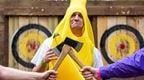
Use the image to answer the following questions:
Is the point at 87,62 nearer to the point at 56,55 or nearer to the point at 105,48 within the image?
the point at 56,55

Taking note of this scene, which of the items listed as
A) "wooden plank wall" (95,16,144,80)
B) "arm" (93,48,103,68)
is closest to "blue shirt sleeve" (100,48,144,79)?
"arm" (93,48,103,68)

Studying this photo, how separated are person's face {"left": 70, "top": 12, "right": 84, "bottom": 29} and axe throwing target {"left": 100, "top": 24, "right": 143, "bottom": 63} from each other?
1173 mm

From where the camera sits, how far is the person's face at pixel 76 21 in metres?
3.78

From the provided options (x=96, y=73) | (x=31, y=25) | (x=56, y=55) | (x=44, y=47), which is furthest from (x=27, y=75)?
(x=31, y=25)

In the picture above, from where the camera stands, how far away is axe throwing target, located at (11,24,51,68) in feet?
16.4

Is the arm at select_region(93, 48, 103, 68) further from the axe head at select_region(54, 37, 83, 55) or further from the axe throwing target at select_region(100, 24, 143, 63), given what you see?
the axe throwing target at select_region(100, 24, 143, 63)

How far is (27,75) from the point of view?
2562 millimetres

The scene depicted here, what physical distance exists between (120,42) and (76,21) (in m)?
1.33

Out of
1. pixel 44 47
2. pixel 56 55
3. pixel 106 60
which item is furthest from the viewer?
pixel 106 60

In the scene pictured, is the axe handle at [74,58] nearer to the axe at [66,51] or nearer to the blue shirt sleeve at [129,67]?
the axe at [66,51]

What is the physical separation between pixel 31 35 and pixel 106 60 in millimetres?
729

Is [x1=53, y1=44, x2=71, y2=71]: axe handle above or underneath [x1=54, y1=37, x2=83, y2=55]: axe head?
underneath

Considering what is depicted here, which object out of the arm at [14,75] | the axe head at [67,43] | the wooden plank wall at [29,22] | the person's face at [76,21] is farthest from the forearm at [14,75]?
the wooden plank wall at [29,22]

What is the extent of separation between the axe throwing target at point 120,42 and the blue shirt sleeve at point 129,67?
2.25m
